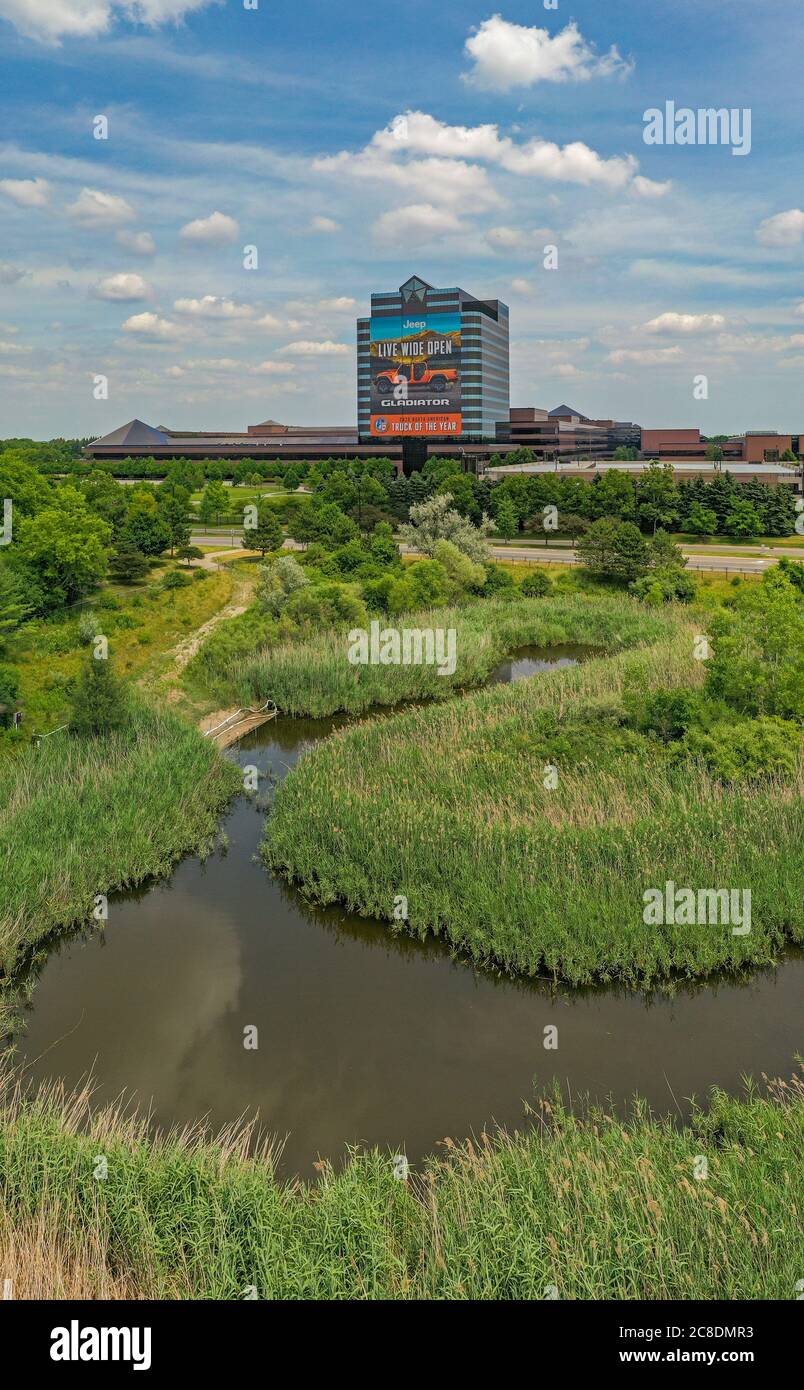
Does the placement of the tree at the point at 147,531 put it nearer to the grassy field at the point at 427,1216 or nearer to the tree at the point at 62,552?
the tree at the point at 62,552

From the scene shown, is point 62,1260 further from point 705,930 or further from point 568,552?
point 568,552

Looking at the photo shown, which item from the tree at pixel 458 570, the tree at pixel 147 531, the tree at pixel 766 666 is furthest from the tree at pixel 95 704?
the tree at pixel 458 570

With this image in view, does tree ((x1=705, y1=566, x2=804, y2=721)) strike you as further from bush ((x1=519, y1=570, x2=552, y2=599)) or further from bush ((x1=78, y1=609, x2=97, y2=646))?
bush ((x1=519, y1=570, x2=552, y2=599))

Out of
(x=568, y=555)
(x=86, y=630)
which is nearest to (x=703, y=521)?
(x=568, y=555)

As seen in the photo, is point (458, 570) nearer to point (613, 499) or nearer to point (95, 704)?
point (613, 499)

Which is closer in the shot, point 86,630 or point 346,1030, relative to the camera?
point 346,1030

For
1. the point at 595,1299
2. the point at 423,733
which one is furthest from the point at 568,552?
the point at 595,1299

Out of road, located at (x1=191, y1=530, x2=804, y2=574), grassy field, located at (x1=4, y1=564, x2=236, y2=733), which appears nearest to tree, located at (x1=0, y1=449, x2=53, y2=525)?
grassy field, located at (x1=4, y1=564, x2=236, y2=733)
